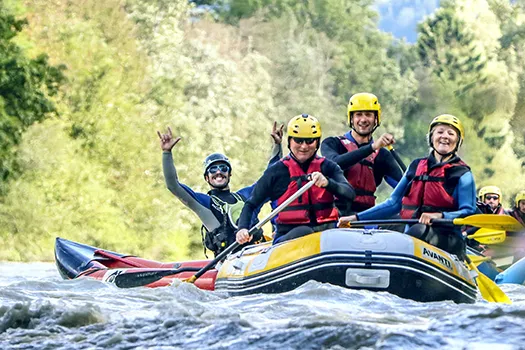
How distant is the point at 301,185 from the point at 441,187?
954 millimetres

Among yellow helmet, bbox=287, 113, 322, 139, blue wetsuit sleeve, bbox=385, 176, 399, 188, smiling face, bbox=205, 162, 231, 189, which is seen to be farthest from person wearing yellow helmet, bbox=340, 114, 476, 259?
smiling face, bbox=205, 162, 231, 189

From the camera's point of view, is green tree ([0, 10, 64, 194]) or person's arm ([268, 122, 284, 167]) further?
green tree ([0, 10, 64, 194])

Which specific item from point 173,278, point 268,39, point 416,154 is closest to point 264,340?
point 173,278

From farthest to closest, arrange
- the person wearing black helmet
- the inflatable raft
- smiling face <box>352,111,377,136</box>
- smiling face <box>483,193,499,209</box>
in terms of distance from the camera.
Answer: smiling face <box>483,193,499,209</box> < the person wearing black helmet < smiling face <box>352,111,377,136</box> < the inflatable raft

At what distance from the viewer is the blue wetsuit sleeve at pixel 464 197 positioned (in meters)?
7.99

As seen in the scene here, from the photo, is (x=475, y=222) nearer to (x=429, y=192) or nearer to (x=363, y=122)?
(x=429, y=192)

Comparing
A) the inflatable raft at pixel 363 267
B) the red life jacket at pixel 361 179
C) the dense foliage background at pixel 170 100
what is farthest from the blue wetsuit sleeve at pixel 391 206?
the dense foliage background at pixel 170 100

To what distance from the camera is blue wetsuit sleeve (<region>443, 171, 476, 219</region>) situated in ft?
26.2

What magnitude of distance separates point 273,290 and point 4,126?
15004 mm

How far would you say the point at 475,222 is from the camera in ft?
25.9

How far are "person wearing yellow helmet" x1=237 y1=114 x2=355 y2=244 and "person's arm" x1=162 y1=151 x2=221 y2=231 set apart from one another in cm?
175

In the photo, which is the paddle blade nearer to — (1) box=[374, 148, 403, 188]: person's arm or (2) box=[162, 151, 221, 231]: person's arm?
(2) box=[162, 151, 221, 231]: person's arm

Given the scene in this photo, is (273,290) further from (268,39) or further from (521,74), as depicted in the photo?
(521,74)

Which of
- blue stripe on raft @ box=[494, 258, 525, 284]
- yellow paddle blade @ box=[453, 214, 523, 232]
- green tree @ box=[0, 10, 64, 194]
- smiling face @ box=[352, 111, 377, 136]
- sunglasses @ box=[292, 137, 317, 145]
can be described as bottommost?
blue stripe on raft @ box=[494, 258, 525, 284]
